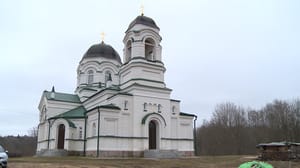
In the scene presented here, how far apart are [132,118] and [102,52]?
15353 mm

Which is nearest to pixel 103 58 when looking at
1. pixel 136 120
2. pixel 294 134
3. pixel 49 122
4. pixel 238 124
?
pixel 49 122

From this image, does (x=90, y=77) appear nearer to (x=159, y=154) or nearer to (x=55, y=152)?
(x=55, y=152)

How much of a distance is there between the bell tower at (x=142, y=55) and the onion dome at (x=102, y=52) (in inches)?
337

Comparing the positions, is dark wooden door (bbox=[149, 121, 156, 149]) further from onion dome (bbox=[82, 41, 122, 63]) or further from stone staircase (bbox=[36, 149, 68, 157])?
onion dome (bbox=[82, 41, 122, 63])

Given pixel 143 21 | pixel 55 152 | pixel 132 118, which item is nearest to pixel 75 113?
pixel 55 152

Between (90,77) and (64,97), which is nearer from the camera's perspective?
(64,97)

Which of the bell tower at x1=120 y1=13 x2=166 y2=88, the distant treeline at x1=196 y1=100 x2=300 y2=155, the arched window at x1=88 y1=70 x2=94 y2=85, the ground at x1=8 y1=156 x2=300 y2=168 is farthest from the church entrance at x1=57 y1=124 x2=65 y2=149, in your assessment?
the distant treeline at x1=196 y1=100 x2=300 y2=155

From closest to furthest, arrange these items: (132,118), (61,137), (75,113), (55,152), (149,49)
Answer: (132,118) → (55,152) → (61,137) → (149,49) → (75,113)

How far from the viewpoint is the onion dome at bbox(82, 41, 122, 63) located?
40.1 metres

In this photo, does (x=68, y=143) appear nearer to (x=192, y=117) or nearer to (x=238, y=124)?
(x=192, y=117)

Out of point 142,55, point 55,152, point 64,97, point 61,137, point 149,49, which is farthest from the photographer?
point 64,97

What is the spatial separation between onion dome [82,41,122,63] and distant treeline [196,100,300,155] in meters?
26.4

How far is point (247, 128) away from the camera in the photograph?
180 feet

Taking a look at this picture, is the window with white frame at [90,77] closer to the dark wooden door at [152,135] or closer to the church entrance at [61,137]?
the church entrance at [61,137]
